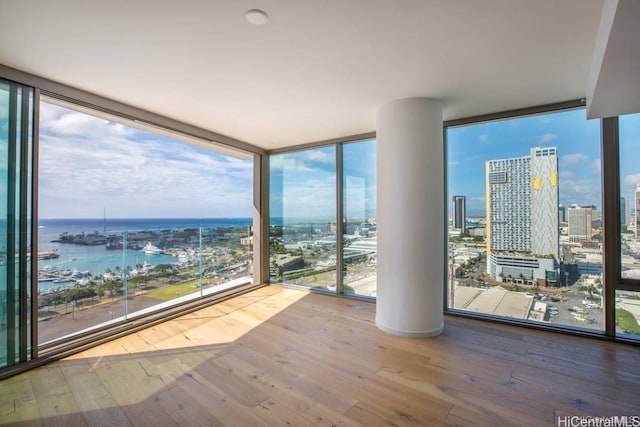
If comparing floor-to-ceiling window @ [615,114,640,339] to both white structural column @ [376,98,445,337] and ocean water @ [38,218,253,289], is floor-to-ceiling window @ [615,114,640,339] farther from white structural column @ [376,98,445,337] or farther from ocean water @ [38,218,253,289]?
ocean water @ [38,218,253,289]

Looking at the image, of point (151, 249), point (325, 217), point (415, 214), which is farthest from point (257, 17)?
point (325, 217)

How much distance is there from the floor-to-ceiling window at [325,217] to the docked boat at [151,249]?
2.10m

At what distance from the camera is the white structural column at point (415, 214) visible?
10.2ft

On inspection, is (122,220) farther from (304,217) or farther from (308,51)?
(308,51)

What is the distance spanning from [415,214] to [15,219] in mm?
3780

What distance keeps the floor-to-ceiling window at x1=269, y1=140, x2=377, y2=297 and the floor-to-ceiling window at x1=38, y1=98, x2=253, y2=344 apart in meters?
0.90

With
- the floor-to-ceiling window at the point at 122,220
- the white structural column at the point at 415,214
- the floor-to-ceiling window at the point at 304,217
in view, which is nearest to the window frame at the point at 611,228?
the white structural column at the point at 415,214

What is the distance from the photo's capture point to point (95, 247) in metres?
3.18

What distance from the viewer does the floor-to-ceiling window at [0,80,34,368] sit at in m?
2.43

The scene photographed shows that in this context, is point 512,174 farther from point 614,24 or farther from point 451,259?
point 614,24

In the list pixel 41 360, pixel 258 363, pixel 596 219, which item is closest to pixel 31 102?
pixel 41 360

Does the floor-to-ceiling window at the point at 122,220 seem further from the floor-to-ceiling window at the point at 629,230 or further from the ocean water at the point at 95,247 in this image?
the floor-to-ceiling window at the point at 629,230

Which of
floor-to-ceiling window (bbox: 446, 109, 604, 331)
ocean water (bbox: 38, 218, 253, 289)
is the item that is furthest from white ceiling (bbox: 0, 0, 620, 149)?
ocean water (bbox: 38, 218, 253, 289)

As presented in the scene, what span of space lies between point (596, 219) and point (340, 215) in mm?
3108
